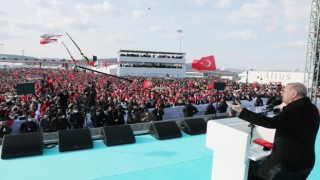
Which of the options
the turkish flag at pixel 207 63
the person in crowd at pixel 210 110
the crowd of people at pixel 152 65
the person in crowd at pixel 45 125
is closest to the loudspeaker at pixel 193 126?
the person in crowd at pixel 210 110

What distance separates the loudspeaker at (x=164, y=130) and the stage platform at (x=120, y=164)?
1.96 ft

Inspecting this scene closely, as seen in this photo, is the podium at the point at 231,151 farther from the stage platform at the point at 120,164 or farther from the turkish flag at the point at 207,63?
the turkish flag at the point at 207,63

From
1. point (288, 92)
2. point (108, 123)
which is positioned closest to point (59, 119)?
point (108, 123)

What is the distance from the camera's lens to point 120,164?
620 centimetres

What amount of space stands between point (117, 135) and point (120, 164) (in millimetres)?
1765

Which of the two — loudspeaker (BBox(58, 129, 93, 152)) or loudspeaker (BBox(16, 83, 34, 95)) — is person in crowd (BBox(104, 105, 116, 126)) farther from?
loudspeaker (BBox(16, 83, 34, 95))

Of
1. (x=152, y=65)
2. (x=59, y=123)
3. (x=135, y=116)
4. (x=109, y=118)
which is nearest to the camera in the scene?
(x=59, y=123)

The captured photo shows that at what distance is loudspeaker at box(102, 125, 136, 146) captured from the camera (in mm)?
7680

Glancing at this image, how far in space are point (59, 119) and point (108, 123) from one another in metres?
2.06

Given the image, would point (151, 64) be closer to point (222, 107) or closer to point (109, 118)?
point (222, 107)

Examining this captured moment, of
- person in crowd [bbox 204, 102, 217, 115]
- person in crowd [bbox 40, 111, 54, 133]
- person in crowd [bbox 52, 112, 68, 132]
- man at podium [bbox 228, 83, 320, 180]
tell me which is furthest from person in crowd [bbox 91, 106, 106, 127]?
man at podium [bbox 228, 83, 320, 180]

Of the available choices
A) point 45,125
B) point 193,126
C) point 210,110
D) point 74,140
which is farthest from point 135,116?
point 74,140

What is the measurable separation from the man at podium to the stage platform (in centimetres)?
303

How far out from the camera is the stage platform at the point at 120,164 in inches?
218
